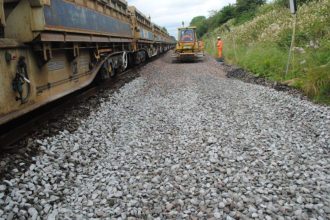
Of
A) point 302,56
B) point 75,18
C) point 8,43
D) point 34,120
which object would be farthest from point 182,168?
point 302,56

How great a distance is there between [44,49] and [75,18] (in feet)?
5.47

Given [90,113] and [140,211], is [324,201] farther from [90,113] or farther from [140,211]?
[90,113]

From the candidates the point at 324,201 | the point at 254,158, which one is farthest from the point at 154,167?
the point at 324,201

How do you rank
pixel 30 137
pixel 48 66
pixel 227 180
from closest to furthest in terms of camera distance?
pixel 227 180 < pixel 30 137 < pixel 48 66

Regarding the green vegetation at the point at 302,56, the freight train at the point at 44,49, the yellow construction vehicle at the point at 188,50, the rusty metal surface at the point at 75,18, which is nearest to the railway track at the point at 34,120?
the freight train at the point at 44,49

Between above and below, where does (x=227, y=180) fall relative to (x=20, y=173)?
below

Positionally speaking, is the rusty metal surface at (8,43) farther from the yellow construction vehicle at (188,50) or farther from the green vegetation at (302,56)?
the yellow construction vehicle at (188,50)

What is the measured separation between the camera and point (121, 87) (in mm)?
9367

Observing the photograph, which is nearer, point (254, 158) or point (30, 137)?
point (254, 158)

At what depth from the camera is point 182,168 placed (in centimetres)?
380

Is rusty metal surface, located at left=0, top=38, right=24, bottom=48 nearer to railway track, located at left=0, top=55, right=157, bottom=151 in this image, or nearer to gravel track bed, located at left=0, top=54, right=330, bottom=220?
railway track, located at left=0, top=55, right=157, bottom=151

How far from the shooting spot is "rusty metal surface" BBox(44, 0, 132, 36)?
511cm

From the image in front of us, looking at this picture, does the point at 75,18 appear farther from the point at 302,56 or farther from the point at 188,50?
the point at 188,50

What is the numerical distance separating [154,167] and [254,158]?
1.37 meters
